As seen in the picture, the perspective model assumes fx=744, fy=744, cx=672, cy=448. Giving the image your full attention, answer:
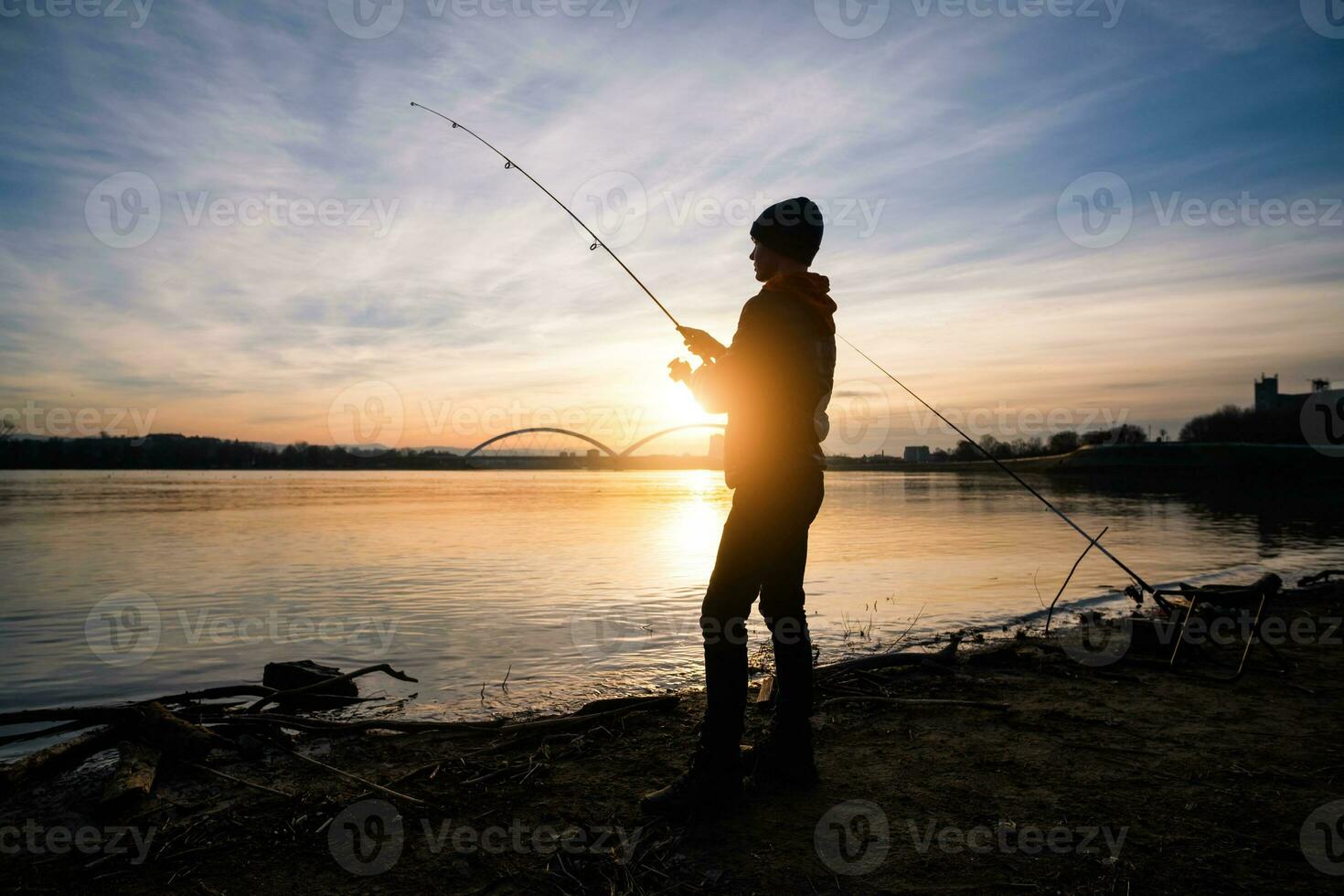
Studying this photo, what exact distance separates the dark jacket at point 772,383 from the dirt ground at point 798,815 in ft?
5.27

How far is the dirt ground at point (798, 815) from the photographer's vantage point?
2.81 m

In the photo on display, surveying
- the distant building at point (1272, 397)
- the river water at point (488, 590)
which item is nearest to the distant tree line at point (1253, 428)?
the distant building at point (1272, 397)

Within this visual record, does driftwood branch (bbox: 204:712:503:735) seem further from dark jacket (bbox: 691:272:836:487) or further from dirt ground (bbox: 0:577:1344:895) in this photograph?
dark jacket (bbox: 691:272:836:487)

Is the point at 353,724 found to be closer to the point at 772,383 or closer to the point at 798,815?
the point at 798,815

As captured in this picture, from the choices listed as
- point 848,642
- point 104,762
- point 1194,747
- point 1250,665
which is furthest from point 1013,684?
point 104,762

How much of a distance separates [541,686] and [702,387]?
4102 millimetres

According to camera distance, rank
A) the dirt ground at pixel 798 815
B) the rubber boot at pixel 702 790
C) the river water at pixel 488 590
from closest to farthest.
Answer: the dirt ground at pixel 798 815
the rubber boot at pixel 702 790
the river water at pixel 488 590

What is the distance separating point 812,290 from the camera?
3.76 metres

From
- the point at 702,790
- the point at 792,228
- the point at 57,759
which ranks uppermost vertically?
the point at 792,228

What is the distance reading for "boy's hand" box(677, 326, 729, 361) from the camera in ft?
13.2

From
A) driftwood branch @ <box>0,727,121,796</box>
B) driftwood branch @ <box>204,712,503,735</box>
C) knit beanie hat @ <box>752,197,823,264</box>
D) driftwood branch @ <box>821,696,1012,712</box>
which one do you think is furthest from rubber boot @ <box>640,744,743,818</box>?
driftwood branch @ <box>0,727,121,796</box>

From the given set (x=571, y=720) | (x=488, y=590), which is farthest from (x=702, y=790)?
(x=488, y=590)

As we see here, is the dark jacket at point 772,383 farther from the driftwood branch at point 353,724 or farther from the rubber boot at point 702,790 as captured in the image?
the driftwood branch at point 353,724

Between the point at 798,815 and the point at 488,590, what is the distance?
10.1 metres
